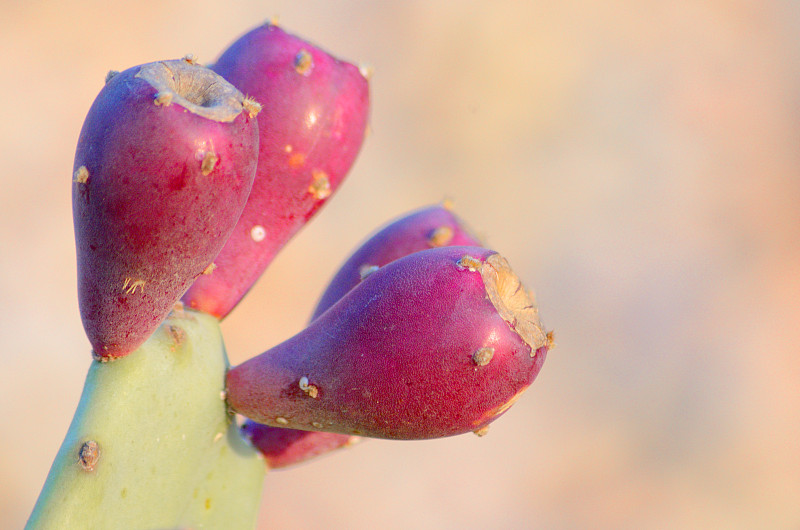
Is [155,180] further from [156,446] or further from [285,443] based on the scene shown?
[285,443]

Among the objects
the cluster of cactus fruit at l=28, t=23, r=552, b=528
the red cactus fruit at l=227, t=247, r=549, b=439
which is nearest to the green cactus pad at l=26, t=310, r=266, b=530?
the cluster of cactus fruit at l=28, t=23, r=552, b=528

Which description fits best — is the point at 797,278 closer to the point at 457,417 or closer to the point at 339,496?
the point at 339,496

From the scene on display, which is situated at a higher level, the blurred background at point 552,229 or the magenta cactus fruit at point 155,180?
the magenta cactus fruit at point 155,180

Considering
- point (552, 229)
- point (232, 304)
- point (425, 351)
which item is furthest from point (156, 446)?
point (552, 229)

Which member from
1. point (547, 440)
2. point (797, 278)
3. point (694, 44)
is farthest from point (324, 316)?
point (694, 44)

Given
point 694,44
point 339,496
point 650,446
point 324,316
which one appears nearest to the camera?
point 324,316

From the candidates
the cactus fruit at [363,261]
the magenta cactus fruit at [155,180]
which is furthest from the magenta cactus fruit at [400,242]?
the magenta cactus fruit at [155,180]

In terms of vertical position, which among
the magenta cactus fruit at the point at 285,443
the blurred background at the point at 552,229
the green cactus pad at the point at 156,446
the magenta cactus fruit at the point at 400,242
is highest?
the magenta cactus fruit at the point at 400,242

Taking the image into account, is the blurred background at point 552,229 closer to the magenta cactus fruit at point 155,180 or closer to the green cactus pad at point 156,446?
the green cactus pad at point 156,446
